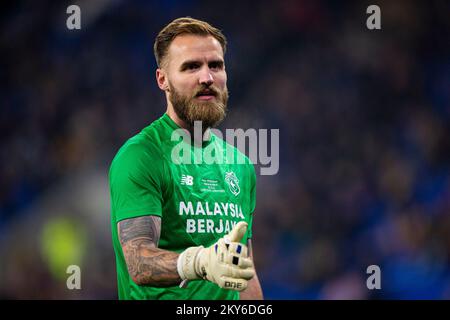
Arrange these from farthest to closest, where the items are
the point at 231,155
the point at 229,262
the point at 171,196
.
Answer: the point at 231,155
the point at 171,196
the point at 229,262

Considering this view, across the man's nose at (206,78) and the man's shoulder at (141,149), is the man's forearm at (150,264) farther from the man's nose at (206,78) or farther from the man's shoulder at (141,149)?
the man's nose at (206,78)

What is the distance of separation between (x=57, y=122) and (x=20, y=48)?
3.31 ft

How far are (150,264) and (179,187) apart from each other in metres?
0.61

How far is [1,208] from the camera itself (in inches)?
283

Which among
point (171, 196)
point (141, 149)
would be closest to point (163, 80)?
point (141, 149)

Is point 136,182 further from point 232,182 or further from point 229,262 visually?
point 229,262

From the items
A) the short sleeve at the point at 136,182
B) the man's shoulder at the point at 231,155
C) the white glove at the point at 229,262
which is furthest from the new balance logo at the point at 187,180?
the white glove at the point at 229,262

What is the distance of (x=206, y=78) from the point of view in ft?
13.2

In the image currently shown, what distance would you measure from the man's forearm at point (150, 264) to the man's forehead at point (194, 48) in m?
1.27

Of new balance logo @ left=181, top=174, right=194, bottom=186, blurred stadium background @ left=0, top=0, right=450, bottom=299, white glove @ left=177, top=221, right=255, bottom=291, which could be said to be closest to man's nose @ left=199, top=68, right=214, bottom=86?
new balance logo @ left=181, top=174, right=194, bottom=186

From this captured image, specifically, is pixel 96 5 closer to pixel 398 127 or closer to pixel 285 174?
pixel 285 174
